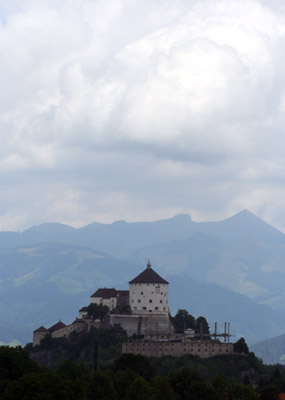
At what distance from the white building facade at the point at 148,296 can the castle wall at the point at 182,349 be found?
56.7ft

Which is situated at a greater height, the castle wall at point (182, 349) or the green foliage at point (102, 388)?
the castle wall at point (182, 349)

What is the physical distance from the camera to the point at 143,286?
150500 mm

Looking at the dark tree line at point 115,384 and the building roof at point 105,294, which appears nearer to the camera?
the dark tree line at point 115,384

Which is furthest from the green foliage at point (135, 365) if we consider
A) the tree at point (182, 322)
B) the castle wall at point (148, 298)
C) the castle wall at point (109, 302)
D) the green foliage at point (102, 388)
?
the castle wall at point (109, 302)

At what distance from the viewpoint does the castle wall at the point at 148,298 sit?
490 feet

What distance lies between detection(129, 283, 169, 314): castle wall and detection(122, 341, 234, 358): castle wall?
17.4 meters

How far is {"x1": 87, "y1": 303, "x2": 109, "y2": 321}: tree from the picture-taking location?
146875 millimetres

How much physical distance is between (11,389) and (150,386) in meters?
20.6

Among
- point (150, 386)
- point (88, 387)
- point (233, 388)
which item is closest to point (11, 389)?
point (88, 387)

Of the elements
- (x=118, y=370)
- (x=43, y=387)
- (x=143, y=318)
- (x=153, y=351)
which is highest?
(x=143, y=318)

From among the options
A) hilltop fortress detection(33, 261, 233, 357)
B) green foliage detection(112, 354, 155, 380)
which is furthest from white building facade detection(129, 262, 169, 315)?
green foliage detection(112, 354, 155, 380)

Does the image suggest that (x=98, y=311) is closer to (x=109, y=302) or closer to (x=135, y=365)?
(x=109, y=302)

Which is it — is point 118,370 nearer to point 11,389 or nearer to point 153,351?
point 153,351

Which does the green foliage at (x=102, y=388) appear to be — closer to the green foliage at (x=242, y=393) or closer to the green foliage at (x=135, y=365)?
the green foliage at (x=242, y=393)
